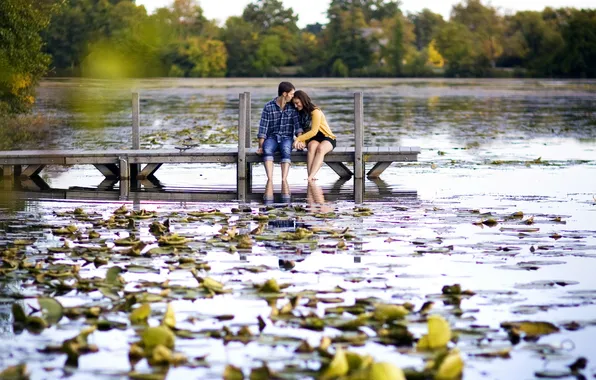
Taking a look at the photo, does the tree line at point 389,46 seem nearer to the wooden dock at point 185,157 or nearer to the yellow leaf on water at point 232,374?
the wooden dock at point 185,157

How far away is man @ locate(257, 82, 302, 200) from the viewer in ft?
54.6

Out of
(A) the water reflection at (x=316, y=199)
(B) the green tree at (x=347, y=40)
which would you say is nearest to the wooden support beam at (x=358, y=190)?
(A) the water reflection at (x=316, y=199)

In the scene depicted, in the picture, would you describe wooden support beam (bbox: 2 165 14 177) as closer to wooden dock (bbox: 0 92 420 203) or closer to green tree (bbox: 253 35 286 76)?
wooden dock (bbox: 0 92 420 203)

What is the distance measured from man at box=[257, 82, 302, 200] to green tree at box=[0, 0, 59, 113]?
9.78 meters

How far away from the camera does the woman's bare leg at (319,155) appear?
16.7 m

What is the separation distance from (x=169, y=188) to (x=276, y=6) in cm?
17864

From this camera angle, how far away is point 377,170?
59.6ft

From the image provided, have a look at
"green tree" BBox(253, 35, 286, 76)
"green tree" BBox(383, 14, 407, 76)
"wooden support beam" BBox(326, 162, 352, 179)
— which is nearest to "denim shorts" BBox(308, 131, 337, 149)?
"wooden support beam" BBox(326, 162, 352, 179)

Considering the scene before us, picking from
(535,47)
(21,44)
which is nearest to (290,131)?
(21,44)

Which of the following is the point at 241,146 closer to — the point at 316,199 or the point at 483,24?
the point at 316,199

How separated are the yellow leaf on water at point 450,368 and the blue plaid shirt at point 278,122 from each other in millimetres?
10513

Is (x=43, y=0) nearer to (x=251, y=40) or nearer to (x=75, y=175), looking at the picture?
(x=75, y=175)

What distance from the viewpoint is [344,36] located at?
17000 cm

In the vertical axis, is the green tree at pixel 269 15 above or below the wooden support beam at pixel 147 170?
above
